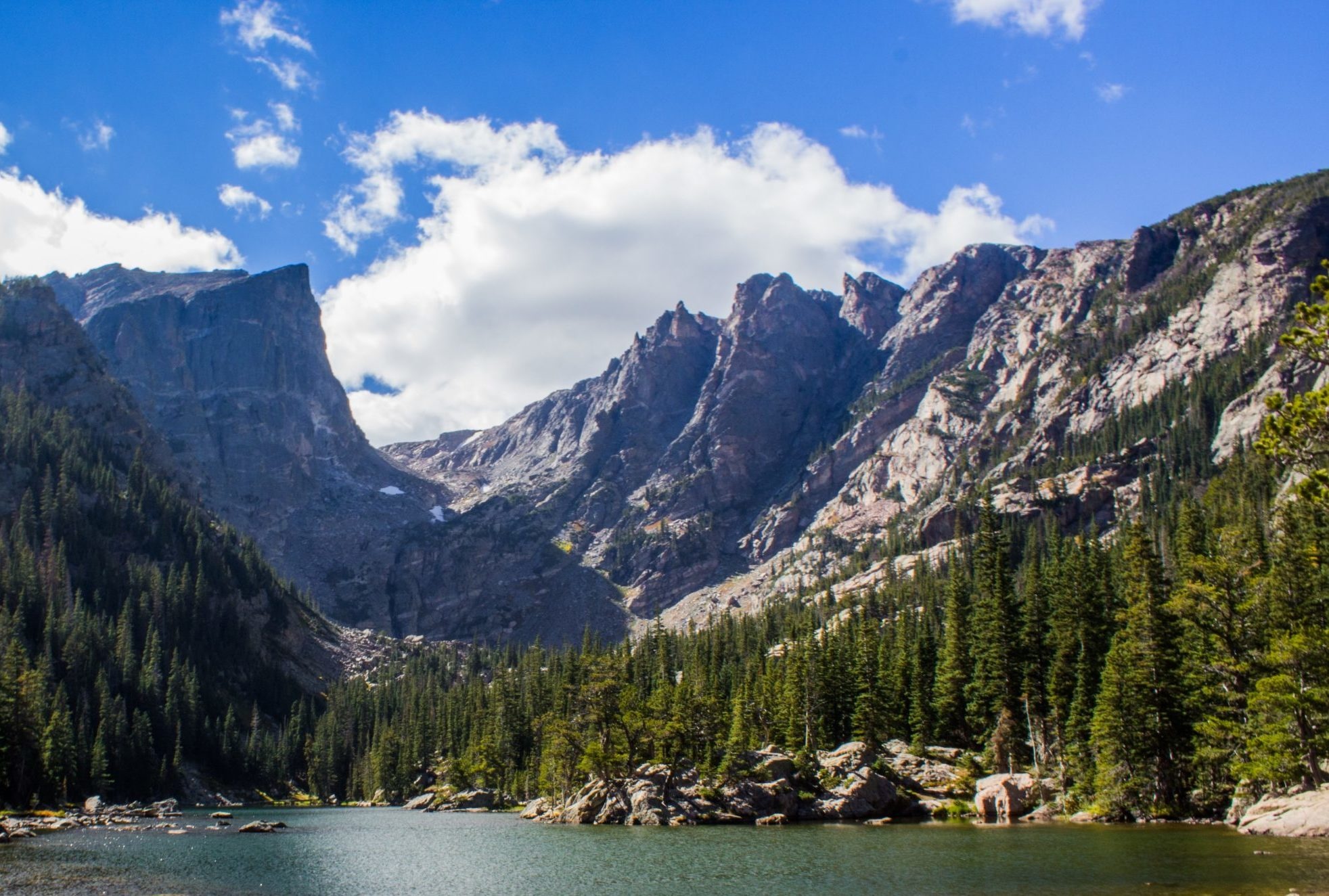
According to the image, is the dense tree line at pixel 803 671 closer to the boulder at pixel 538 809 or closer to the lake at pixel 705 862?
the boulder at pixel 538 809

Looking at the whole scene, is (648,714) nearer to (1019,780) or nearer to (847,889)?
(1019,780)

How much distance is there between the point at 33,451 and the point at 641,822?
169 meters

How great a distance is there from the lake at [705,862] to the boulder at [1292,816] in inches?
52.8

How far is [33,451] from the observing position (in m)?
186

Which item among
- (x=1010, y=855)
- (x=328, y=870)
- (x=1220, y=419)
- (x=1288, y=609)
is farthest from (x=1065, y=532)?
(x=328, y=870)

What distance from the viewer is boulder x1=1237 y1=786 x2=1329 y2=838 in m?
42.0

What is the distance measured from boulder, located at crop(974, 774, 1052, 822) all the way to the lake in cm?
519

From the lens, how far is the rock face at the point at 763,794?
7156cm

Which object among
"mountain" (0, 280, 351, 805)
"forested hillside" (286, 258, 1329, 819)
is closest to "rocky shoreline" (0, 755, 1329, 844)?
"forested hillside" (286, 258, 1329, 819)

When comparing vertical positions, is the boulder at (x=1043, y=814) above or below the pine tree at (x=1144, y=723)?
below

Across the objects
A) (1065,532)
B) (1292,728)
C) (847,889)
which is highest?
(1065,532)

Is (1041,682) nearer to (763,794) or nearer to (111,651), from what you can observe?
(763,794)

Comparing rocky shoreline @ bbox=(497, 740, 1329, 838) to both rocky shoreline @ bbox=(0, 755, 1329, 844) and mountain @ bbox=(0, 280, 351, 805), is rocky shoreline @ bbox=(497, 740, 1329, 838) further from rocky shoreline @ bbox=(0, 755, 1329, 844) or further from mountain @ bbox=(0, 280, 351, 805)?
mountain @ bbox=(0, 280, 351, 805)

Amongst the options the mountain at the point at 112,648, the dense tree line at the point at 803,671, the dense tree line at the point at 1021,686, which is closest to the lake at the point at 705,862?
the dense tree line at the point at 1021,686
